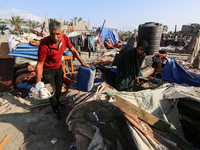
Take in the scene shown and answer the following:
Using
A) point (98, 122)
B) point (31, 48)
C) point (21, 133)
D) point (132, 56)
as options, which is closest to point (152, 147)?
point (98, 122)

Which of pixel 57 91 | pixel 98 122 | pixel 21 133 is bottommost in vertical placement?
pixel 21 133

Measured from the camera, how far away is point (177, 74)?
4.48 metres

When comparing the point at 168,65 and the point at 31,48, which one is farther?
the point at 168,65

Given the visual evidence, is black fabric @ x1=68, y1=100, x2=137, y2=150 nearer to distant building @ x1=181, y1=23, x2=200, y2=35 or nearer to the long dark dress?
the long dark dress

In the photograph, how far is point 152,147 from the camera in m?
1.20

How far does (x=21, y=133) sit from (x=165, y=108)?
2704 millimetres

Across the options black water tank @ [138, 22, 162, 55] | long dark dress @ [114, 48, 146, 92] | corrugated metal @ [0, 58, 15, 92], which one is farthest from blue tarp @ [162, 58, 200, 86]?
corrugated metal @ [0, 58, 15, 92]

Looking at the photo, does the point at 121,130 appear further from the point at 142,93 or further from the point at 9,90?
the point at 9,90

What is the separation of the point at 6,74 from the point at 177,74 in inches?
246

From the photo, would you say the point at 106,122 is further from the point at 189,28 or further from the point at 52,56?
the point at 189,28

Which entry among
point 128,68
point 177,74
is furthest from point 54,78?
point 177,74

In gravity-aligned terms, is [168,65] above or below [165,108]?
above

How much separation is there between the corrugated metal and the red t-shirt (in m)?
2.81

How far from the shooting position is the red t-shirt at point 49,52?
1946mm
